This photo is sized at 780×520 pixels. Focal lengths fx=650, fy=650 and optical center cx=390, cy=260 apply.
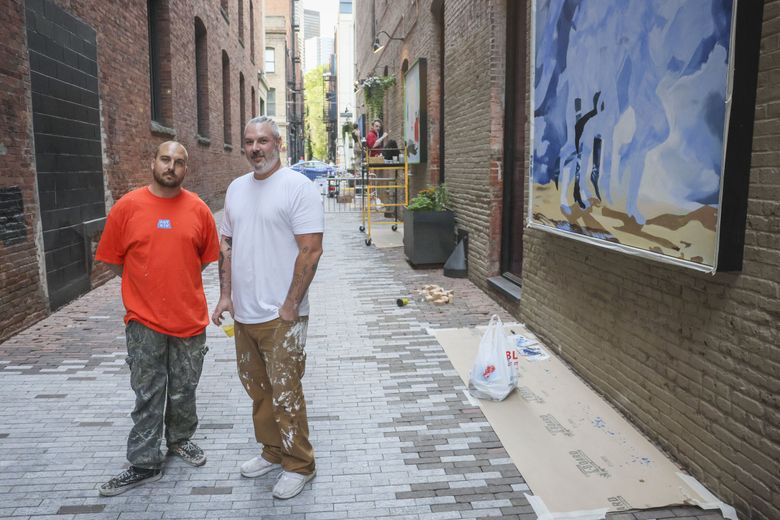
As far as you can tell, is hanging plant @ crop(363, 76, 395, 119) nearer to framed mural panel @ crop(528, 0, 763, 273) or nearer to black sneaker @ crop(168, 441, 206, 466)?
framed mural panel @ crop(528, 0, 763, 273)

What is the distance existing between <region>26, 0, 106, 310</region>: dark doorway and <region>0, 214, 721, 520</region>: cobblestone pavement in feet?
3.36

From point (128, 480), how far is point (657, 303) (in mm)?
3348

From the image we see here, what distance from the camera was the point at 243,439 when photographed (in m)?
4.35

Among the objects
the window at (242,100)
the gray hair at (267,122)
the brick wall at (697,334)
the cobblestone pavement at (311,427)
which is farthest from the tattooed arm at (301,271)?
the window at (242,100)

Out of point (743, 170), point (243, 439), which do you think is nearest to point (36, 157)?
point (243, 439)

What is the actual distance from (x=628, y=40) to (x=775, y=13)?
1259 millimetres

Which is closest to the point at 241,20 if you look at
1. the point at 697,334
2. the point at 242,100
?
the point at 242,100

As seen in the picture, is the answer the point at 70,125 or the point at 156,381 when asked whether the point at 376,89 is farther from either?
the point at 156,381

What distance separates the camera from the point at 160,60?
1376 cm

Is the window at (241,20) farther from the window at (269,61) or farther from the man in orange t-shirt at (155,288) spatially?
the window at (269,61)

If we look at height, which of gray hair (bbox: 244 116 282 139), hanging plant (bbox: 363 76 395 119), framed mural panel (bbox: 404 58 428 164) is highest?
hanging plant (bbox: 363 76 395 119)

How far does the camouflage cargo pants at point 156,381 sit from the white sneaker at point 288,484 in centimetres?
73

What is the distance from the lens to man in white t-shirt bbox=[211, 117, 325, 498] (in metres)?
3.45

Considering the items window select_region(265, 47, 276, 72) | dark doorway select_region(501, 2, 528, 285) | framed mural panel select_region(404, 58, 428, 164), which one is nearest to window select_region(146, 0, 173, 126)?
framed mural panel select_region(404, 58, 428, 164)
